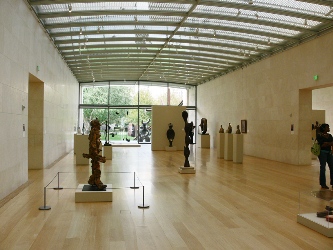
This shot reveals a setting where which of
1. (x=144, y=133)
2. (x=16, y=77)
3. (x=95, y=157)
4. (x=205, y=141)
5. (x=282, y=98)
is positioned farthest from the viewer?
(x=144, y=133)

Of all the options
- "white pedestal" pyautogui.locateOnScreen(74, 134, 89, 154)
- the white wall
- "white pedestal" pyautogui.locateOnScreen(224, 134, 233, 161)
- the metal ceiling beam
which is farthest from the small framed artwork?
"white pedestal" pyautogui.locateOnScreen(74, 134, 89, 154)

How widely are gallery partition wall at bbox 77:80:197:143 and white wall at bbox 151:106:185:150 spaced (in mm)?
6467

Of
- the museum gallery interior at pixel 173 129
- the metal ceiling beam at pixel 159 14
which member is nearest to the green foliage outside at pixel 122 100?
the museum gallery interior at pixel 173 129

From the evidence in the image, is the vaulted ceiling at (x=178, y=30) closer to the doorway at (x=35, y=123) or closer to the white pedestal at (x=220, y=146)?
the doorway at (x=35, y=123)

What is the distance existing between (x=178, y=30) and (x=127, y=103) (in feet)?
58.5

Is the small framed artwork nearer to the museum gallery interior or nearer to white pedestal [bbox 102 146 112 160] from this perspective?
the museum gallery interior

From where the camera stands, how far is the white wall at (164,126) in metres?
24.9

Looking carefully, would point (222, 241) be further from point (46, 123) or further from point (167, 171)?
point (46, 123)

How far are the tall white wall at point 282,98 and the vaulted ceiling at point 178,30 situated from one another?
0.58 metres

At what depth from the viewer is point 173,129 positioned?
2508cm

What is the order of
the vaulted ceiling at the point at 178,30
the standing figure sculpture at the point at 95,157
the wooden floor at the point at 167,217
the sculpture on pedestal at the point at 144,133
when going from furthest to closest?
the sculpture on pedestal at the point at 144,133
the vaulted ceiling at the point at 178,30
the standing figure sculpture at the point at 95,157
the wooden floor at the point at 167,217

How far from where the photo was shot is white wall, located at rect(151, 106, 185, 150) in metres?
24.9

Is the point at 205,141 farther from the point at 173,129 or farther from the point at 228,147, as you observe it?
the point at 228,147

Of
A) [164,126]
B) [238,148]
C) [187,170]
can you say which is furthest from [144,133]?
[187,170]
